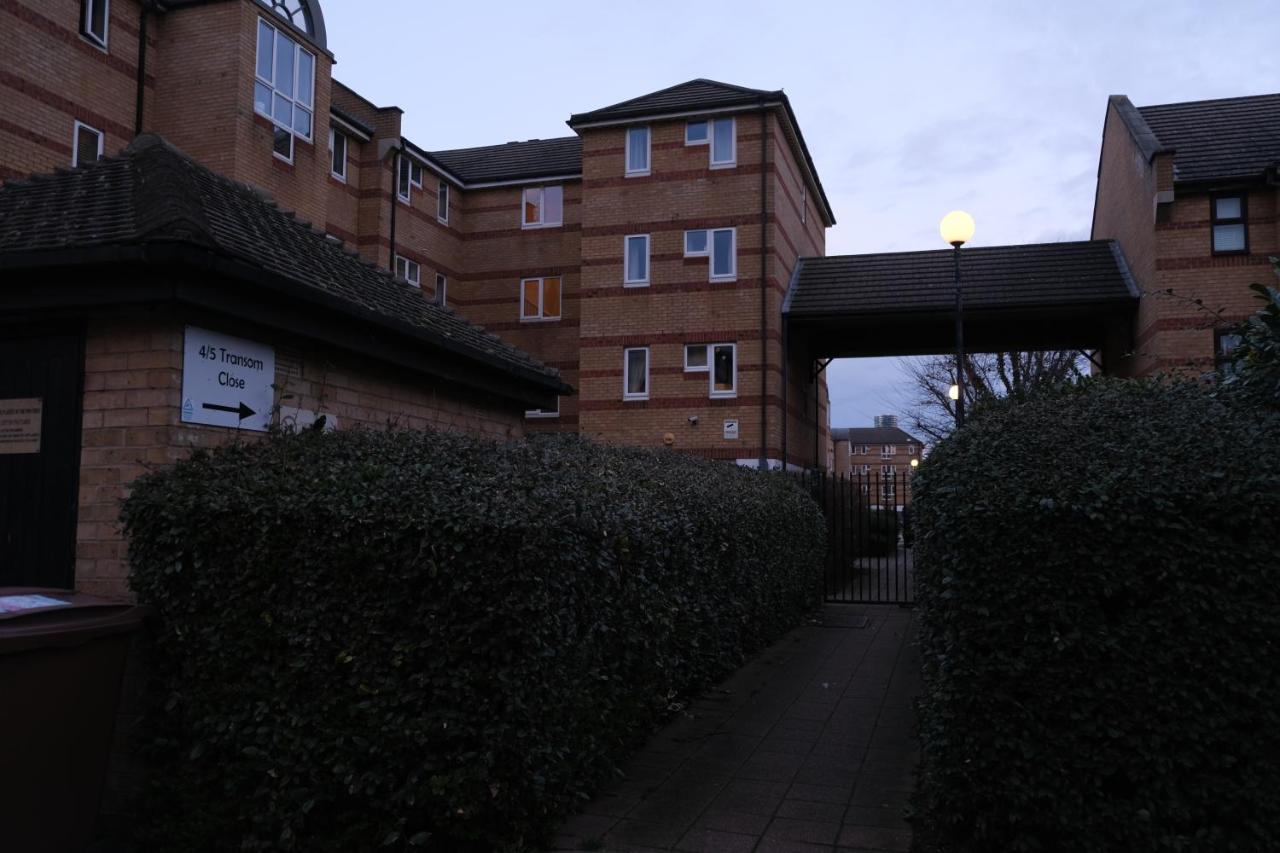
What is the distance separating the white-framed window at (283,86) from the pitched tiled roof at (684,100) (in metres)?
7.60

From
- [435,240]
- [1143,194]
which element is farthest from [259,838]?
[435,240]

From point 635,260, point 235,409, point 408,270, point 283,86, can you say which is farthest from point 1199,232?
point 235,409

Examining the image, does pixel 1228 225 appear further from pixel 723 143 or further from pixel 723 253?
pixel 723 143

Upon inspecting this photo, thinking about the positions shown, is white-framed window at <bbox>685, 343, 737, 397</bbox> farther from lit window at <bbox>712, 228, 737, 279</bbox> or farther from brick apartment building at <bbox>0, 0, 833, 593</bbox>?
lit window at <bbox>712, 228, 737, 279</bbox>

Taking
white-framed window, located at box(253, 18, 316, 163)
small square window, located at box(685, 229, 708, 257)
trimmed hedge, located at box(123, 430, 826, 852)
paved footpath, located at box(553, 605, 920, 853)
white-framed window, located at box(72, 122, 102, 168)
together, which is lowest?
paved footpath, located at box(553, 605, 920, 853)

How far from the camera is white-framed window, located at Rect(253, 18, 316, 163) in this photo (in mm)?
18328

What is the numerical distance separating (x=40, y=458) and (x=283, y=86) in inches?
611

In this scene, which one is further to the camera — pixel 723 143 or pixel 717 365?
pixel 723 143

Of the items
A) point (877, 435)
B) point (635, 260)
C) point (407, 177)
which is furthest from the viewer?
point (877, 435)

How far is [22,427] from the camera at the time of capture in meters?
5.57

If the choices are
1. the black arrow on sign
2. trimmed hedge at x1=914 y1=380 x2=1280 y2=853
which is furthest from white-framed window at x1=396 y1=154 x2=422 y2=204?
trimmed hedge at x1=914 y1=380 x2=1280 y2=853

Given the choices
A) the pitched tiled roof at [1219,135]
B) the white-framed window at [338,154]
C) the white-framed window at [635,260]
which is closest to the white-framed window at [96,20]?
the white-framed window at [338,154]

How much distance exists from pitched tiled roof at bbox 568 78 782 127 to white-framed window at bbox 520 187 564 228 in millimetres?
3660

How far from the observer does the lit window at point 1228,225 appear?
764 inches
